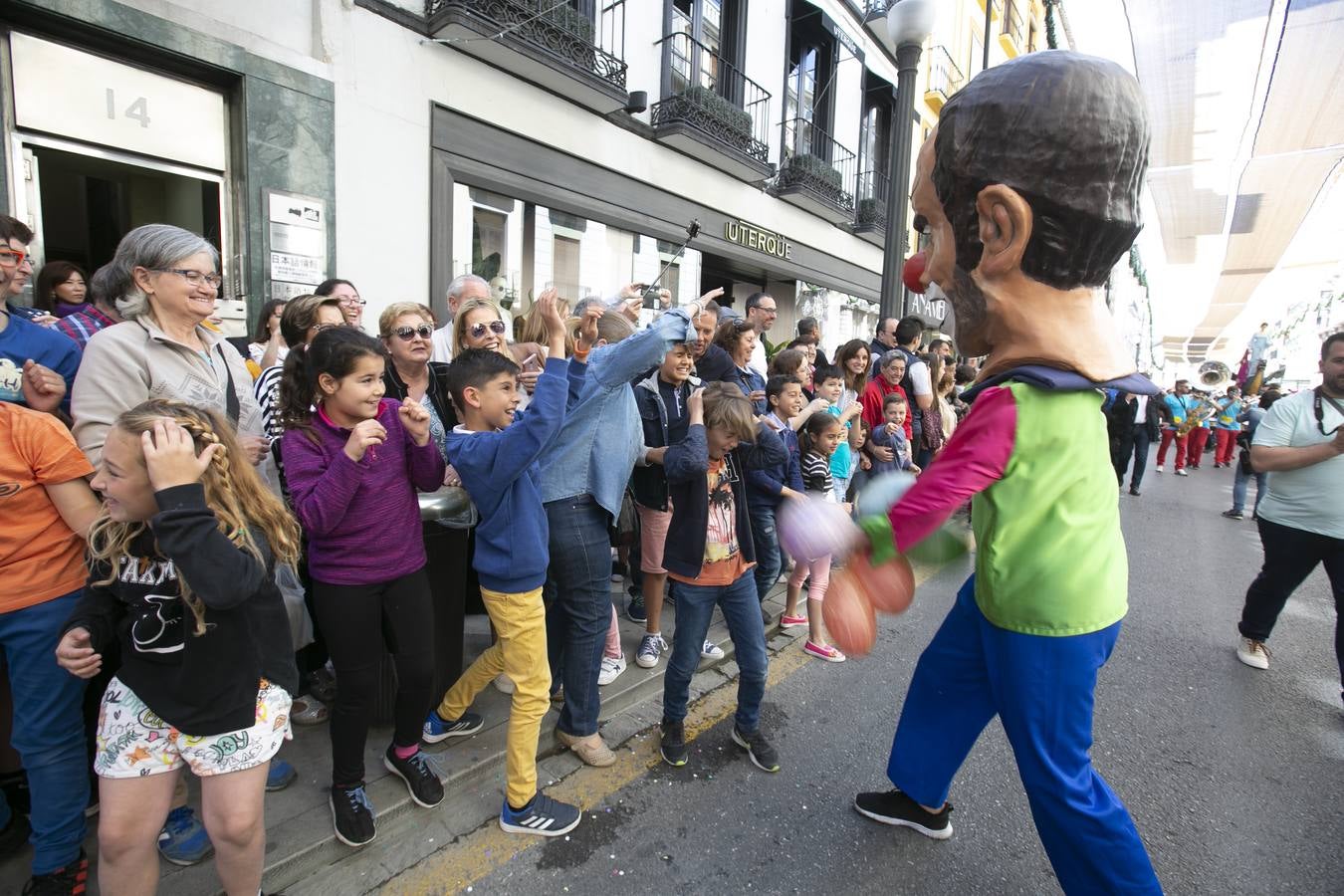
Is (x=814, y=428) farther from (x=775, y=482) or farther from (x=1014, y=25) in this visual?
(x=1014, y=25)

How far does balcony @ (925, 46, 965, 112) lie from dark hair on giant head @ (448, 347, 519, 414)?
14729mm

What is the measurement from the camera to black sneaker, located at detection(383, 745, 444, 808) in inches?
88.4

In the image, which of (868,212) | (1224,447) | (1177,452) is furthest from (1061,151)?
(1224,447)

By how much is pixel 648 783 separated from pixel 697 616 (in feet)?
2.14

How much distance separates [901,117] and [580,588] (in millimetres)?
5378

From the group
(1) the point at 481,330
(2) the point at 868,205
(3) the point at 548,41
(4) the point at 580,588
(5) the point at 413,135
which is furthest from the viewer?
(2) the point at 868,205

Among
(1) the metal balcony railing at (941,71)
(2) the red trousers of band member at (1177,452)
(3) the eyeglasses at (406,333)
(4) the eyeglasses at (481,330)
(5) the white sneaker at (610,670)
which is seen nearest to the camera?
(3) the eyeglasses at (406,333)

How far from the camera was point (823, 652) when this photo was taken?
3.61m

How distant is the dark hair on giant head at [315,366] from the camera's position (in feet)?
6.61

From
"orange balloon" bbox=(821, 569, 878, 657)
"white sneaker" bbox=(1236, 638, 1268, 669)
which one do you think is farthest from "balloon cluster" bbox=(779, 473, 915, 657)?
"white sneaker" bbox=(1236, 638, 1268, 669)

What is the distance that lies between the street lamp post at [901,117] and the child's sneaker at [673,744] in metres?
4.29

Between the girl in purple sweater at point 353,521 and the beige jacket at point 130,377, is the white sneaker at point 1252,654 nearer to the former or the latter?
the girl in purple sweater at point 353,521

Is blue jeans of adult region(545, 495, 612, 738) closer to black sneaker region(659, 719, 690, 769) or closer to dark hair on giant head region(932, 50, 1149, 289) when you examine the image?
black sneaker region(659, 719, 690, 769)

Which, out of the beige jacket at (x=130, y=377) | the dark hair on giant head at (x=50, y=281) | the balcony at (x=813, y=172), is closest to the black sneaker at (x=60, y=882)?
the beige jacket at (x=130, y=377)
